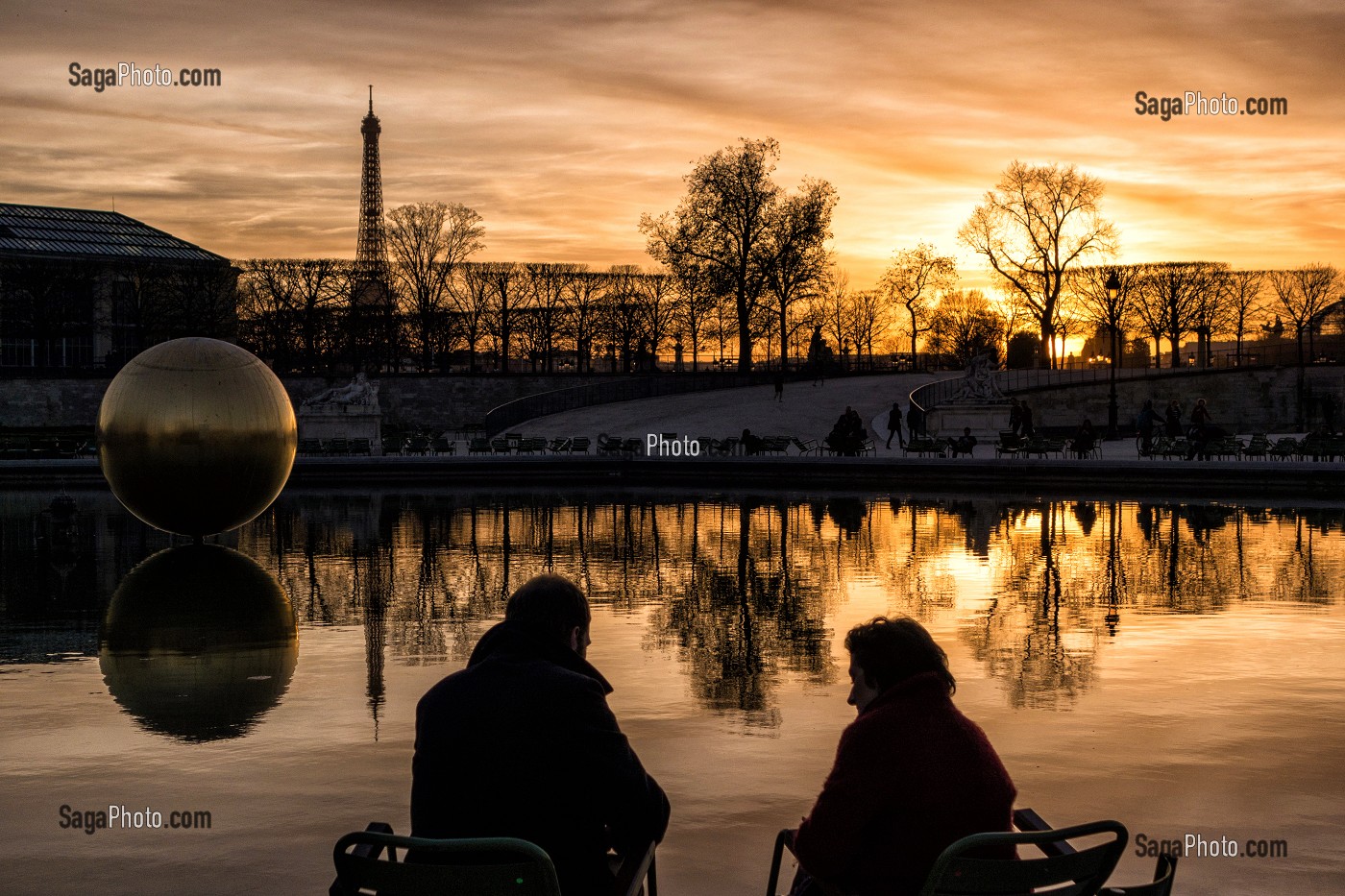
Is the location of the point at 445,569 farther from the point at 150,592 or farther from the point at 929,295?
the point at 929,295

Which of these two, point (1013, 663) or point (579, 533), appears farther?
point (579, 533)

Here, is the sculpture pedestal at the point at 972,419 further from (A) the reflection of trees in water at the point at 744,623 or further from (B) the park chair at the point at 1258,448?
(A) the reflection of trees in water at the point at 744,623

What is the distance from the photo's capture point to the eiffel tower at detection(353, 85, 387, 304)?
64.5 metres

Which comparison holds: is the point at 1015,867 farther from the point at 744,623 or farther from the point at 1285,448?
the point at 1285,448

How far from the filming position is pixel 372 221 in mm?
80312

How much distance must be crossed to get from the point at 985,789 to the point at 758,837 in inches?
102

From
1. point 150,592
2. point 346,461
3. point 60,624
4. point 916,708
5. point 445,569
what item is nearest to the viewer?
point 916,708

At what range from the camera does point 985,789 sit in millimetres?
3502

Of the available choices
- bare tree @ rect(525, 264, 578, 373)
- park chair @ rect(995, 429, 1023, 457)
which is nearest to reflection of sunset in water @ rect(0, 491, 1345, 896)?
park chair @ rect(995, 429, 1023, 457)

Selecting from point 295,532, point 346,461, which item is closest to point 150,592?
point 295,532

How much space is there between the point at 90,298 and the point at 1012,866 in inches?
2485

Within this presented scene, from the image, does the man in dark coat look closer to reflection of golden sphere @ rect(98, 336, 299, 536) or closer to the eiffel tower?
reflection of golden sphere @ rect(98, 336, 299, 536)

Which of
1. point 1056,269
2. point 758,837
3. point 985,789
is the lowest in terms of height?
point 758,837

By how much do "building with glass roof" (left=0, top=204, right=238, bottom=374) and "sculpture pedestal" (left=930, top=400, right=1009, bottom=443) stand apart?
109ft
